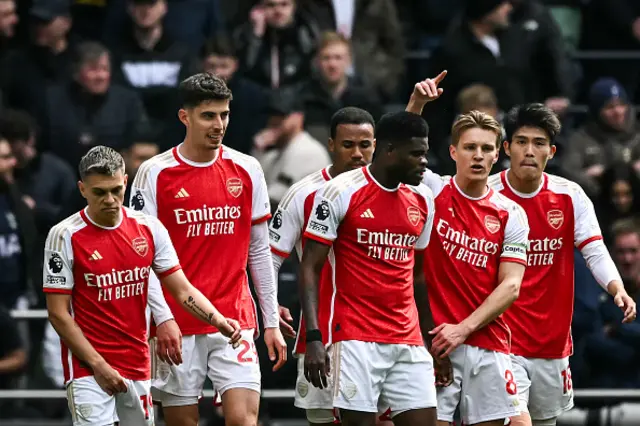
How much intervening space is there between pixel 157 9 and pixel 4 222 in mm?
2846

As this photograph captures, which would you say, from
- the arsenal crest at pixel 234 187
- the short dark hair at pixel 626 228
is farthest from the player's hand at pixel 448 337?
the short dark hair at pixel 626 228

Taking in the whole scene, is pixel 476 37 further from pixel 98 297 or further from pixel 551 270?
pixel 98 297

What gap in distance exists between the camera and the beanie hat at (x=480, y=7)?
1554cm

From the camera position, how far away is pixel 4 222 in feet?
45.5

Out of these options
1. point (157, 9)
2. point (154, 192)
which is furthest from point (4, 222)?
point (154, 192)

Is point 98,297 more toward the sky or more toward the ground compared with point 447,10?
more toward the ground

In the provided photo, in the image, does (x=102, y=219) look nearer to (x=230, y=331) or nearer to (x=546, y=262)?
(x=230, y=331)

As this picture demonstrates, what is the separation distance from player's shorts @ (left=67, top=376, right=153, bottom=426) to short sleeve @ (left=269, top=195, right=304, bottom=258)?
1503 millimetres

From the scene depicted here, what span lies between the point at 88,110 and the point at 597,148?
A: 473 cm

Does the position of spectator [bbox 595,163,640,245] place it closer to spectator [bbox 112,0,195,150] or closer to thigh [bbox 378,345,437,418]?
spectator [bbox 112,0,195,150]

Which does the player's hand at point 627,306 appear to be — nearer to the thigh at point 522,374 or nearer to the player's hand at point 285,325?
the thigh at point 522,374

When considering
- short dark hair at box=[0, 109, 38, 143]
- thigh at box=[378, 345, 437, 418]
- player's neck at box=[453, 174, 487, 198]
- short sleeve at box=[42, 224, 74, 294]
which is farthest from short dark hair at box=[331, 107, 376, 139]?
short dark hair at box=[0, 109, 38, 143]

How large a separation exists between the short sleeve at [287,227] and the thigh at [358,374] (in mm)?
1221

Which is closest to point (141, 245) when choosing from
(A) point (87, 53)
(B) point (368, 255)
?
(B) point (368, 255)
